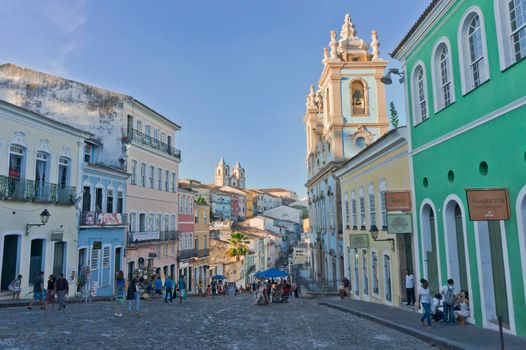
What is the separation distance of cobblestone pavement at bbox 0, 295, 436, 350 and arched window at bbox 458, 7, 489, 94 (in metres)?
6.43

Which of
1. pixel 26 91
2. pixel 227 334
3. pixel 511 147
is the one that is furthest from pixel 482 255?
pixel 26 91

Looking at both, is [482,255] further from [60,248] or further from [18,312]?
[60,248]

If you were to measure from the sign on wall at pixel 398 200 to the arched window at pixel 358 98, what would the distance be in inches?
755

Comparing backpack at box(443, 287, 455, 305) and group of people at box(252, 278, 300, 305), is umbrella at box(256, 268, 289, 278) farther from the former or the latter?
backpack at box(443, 287, 455, 305)

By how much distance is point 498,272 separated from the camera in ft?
34.0

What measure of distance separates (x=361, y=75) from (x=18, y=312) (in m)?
27.0

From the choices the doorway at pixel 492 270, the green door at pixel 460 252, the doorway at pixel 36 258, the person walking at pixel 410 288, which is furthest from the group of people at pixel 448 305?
the doorway at pixel 36 258

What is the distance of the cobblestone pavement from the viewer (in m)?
9.56

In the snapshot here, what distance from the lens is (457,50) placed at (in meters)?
11.5

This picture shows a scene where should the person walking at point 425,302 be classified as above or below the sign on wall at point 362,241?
below

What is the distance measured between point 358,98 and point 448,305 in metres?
24.0

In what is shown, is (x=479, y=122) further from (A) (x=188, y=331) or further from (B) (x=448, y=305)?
(A) (x=188, y=331)

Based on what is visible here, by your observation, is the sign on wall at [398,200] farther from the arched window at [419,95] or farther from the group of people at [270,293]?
the group of people at [270,293]

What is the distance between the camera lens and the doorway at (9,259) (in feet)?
59.3
